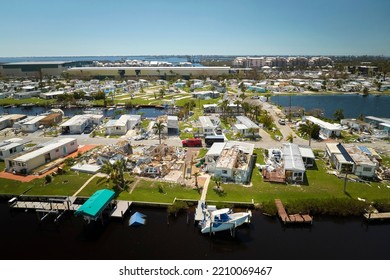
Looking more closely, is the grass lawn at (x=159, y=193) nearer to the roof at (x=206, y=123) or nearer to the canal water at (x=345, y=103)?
the roof at (x=206, y=123)

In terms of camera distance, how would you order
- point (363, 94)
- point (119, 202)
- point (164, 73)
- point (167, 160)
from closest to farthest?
point (119, 202) → point (167, 160) → point (363, 94) → point (164, 73)

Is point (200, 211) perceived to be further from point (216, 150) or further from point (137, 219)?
point (216, 150)

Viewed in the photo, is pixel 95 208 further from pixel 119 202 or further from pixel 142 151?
pixel 142 151

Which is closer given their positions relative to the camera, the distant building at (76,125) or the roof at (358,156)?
the roof at (358,156)

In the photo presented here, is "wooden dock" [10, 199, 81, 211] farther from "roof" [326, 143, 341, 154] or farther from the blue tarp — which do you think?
"roof" [326, 143, 341, 154]

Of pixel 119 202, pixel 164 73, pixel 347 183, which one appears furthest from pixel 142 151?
pixel 164 73

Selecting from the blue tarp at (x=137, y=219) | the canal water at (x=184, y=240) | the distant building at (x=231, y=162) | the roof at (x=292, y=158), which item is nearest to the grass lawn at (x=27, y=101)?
the distant building at (x=231, y=162)
